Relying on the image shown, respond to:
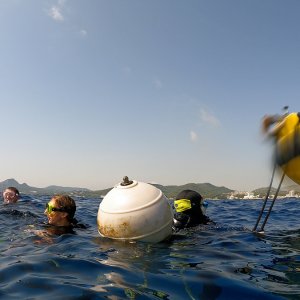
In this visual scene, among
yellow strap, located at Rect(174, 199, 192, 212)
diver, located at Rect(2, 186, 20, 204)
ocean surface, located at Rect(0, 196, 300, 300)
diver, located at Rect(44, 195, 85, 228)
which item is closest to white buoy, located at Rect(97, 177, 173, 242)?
ocean surface, located at Rect(0, 196, 300, 300)

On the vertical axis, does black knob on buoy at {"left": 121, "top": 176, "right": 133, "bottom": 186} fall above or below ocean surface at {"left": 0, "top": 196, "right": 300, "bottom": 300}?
above

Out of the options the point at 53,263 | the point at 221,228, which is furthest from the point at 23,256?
the point at 221,228

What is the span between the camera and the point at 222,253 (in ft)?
24.8

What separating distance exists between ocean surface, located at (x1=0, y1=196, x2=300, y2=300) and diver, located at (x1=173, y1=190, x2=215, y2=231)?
522 millimetres

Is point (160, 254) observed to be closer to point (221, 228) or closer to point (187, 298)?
point (187, 298)

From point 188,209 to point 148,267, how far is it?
163 inches

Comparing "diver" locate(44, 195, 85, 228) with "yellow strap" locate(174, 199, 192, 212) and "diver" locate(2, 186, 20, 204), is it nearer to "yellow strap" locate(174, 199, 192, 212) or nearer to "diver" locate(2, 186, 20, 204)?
"yellow strap" locate(174, 199, 192, 212)

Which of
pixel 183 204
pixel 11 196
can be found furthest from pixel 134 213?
pixel 11 196

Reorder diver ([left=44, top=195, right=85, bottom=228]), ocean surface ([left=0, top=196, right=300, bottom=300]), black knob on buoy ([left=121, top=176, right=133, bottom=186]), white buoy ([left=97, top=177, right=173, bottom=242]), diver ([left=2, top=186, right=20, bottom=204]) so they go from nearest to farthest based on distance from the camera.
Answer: ocean surface ([left=0, top=196, right=300, bottom=300]), white buoy ([left=97, top=177, right=173, bottom=242]), black knob on buoy ([left=121, top=176, right=133, bottom=186]), diver ([left=44, top=195, right=85, bottom=228]), diver ([left=2, top=186, right=20, bottom=204])

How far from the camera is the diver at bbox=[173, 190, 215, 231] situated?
9.98 meters

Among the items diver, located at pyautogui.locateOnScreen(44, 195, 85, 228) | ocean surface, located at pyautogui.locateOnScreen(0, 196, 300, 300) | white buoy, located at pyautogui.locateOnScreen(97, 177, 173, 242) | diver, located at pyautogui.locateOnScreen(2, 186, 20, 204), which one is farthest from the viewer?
diver, located at pyautogui.locateOnScreen(2, 186, 20, 204)

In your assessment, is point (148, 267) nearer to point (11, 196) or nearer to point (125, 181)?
point (125, 181)

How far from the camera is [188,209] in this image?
33.1 feet

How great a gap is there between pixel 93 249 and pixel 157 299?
322 cm
